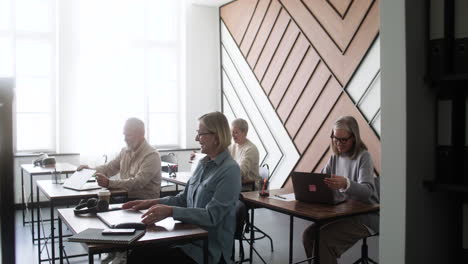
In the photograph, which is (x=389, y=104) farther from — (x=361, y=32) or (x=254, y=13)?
(x=254, y=13)

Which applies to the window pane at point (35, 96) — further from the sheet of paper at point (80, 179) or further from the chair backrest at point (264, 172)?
the chair backrest at point (264, 172)

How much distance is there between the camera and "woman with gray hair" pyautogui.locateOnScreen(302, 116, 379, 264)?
9.45 ft

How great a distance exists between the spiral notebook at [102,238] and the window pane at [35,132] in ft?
16.8

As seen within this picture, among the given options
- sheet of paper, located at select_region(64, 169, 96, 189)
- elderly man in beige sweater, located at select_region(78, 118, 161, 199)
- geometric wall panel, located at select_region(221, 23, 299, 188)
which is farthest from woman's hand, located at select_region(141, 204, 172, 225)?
geometric wall panel, located at select_region(221, 23, 299, 188)

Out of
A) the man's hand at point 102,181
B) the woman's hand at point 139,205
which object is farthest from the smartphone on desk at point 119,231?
the man's hand at point 102,181

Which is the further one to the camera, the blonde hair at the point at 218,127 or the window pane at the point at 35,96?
A: the window pane at the point at 35,96

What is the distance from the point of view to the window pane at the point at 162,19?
24.3 ft

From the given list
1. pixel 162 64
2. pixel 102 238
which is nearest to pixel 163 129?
pixel 162 64

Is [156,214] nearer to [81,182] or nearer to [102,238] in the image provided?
[102,238]

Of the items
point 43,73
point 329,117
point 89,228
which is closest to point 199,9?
point 43,73

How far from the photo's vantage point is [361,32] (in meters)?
4.77

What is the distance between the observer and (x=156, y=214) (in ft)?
7.23

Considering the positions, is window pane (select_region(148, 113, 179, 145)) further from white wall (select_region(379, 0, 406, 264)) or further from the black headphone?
white wall (select_region(379, 0, 406, 264))

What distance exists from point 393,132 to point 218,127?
36.3 inches
